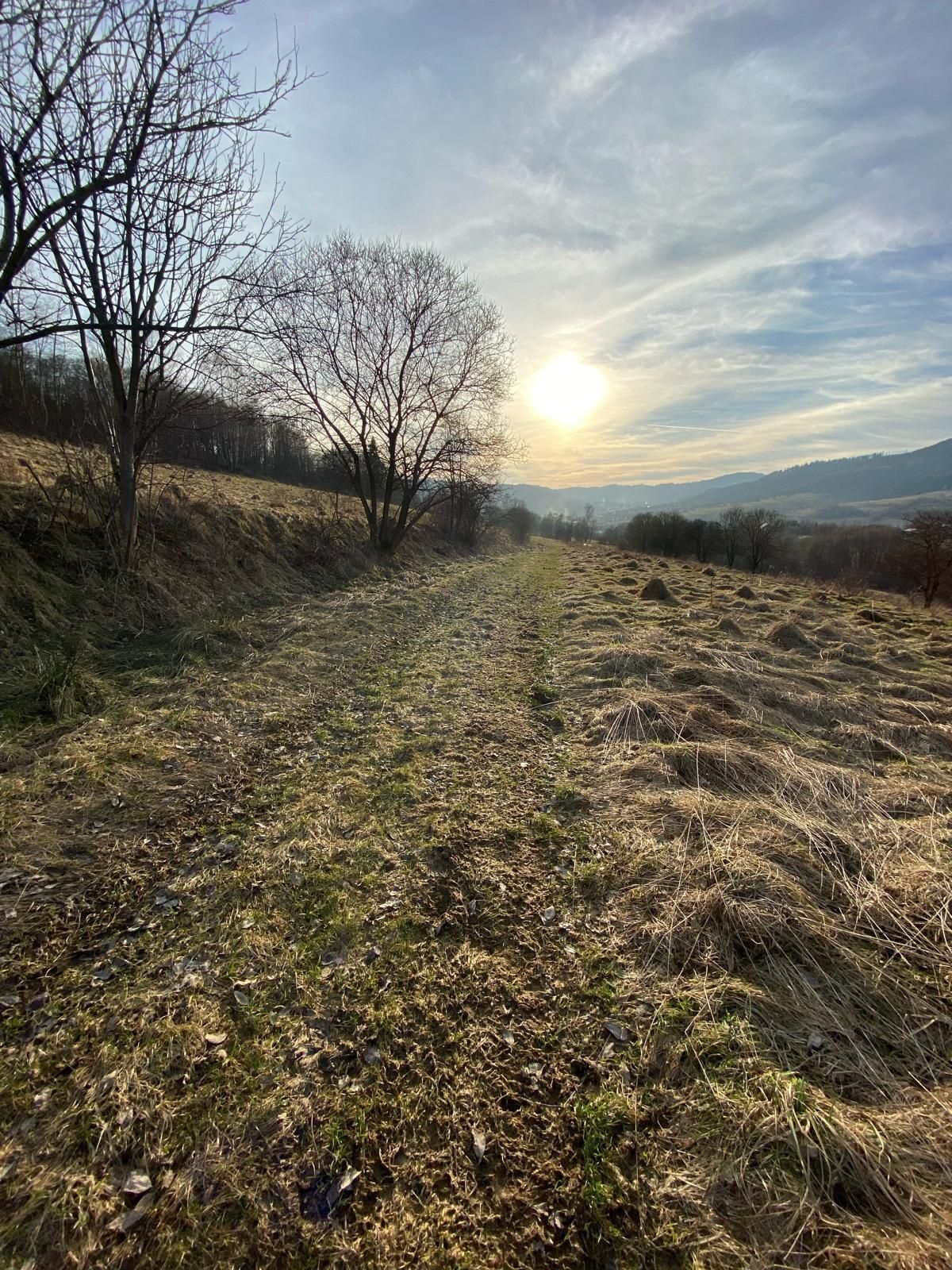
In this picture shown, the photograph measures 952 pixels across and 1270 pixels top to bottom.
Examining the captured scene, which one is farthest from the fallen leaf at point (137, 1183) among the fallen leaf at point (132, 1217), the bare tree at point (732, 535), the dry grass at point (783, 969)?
the bare tree at point (732, 535)

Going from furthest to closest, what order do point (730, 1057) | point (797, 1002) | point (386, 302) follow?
point (386, 302), point (797, 1002), point (730, 1057)

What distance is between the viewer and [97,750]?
4.37m

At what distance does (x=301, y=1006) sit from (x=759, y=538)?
60479mm

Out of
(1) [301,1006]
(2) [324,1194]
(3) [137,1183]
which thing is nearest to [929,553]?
(1) [301,1006]

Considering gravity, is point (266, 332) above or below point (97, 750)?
above

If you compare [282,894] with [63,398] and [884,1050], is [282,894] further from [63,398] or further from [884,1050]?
[63,398]

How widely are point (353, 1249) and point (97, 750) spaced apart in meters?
4.10

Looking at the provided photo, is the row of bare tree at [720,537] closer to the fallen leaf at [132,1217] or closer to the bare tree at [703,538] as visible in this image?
the bare tree at [703,538]

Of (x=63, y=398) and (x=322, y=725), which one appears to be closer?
(x=322, y=725)

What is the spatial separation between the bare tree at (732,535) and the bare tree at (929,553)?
17926 mm

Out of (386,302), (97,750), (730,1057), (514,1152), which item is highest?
(386,302)

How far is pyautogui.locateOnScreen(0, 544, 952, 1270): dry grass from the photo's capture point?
1861mm

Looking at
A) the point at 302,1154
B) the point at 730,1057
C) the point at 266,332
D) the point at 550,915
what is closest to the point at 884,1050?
the point at 730,1057

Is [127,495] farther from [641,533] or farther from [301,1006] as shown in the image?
[641,533]
